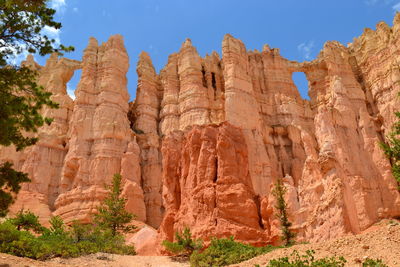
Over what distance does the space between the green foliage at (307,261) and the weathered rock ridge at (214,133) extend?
11692 mm

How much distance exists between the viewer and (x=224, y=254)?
64.0 feet

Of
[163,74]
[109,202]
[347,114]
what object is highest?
[163,74]

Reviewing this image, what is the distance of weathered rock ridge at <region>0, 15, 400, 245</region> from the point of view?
28844 mm

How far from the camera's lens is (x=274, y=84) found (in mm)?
51094

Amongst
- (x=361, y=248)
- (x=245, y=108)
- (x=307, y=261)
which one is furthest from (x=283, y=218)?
(x=245, y=108)

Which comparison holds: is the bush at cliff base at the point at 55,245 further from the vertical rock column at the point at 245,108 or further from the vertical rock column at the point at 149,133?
the vertical rock column at the point at 245,108

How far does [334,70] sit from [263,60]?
8.86 metres

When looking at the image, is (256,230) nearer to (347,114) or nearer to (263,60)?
(347,114)

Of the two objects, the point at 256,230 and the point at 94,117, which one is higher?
the point at 94,117

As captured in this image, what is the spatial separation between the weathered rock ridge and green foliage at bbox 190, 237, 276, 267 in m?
5.30

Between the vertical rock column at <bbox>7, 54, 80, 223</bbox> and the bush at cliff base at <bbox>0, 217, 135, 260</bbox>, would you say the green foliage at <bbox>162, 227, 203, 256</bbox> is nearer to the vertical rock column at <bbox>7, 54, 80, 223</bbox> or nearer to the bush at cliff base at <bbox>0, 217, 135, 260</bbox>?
the bush at cliff base at <bbox>0, 217, 135, 260</bbox>

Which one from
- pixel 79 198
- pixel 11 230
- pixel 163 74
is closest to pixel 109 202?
pixel 79 198

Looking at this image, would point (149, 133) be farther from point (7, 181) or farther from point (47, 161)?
point (7, 181)

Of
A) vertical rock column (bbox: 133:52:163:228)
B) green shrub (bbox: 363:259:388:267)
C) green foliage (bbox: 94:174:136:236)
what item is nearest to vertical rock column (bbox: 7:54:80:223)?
vertical rock column (bbox: 133:52:163:228)
